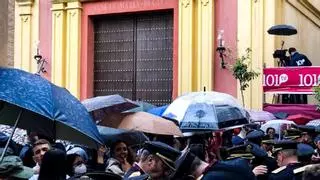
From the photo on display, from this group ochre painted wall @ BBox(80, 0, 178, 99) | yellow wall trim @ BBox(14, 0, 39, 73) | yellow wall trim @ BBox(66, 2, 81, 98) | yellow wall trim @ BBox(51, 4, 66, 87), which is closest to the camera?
ochre painted wall @ BBox(80, 0, 178, 99)

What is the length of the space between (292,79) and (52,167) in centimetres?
1248

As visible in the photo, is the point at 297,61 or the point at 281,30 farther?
the point at 297,61

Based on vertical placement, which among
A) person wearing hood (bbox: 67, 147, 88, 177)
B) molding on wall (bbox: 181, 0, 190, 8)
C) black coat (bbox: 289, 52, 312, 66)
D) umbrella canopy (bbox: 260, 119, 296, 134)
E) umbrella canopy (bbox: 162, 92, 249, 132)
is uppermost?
molding on wall (bbox: 181, 0, 190, 8)

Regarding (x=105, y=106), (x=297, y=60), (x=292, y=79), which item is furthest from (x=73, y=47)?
(x=105, y=106)

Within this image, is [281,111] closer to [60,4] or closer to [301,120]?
[301,120]

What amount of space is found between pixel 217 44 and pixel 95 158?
1081 centimetres

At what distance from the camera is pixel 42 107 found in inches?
221

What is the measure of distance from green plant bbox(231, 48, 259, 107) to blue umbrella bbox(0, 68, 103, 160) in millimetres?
11725

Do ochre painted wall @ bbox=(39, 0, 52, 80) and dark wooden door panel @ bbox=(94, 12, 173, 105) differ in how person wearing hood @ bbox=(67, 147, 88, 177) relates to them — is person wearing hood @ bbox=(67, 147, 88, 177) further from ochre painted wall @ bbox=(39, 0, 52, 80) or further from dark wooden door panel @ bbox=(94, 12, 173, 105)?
ochre painted wall @ bbox=(39, 0, 52, 80)

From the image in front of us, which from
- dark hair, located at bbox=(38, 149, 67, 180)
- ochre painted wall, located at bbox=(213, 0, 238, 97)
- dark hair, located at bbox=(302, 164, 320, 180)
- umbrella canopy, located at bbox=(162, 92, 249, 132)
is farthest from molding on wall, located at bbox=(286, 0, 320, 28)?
dark hair, located at bbox=(302, 164, 320, 180)

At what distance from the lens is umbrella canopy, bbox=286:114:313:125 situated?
15.9 metres

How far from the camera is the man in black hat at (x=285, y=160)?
648 cm

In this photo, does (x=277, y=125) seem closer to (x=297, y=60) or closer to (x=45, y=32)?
(x=297, y=60)

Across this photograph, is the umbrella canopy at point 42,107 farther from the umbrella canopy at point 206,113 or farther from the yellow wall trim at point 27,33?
the yellow wall trim at point 27,33
